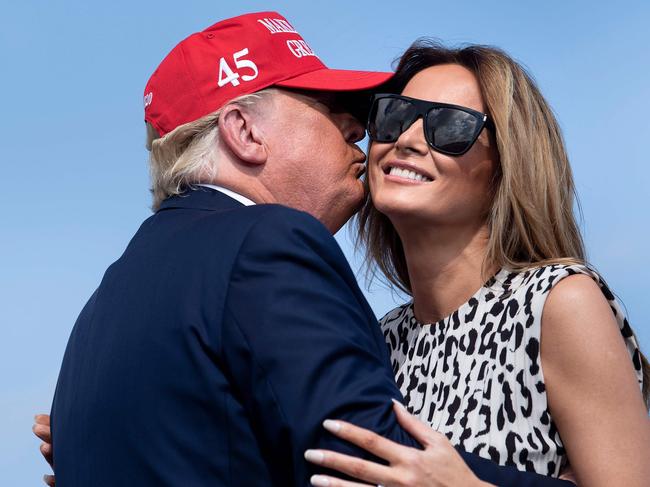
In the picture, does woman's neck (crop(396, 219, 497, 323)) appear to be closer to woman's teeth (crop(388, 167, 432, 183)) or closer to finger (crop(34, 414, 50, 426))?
woman's teeth (crop(388, 167, 432, 183))

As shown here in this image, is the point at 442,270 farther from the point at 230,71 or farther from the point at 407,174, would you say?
the point at 230,71

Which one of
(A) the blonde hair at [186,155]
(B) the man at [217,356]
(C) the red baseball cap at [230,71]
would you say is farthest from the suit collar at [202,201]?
(C) the red baseball cap at [230,71]

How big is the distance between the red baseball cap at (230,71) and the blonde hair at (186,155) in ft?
0.15

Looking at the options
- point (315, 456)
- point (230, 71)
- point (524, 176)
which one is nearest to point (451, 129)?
point (524, 176)

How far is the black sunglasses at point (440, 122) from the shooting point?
3980mm

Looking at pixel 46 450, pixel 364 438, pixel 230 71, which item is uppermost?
pixel 230 71

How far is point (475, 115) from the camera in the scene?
401 centimetres

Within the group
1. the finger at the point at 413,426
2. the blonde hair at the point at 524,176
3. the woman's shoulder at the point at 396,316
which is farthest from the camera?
the woman's shoulder at the point at 396,316

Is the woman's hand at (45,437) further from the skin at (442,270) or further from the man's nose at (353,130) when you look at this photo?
the man's nose at (353,130)

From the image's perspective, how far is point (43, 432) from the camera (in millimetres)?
3779

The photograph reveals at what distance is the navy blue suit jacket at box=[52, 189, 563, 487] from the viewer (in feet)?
7.39

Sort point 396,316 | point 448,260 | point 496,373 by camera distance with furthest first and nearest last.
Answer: point 396,316, point 448,260, point 496,373

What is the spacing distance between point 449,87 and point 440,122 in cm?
23

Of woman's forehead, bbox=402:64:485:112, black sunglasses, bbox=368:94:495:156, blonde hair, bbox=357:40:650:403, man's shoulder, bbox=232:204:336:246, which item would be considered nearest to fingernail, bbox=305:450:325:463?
man's shoulder, bbox=232:204:336:246
